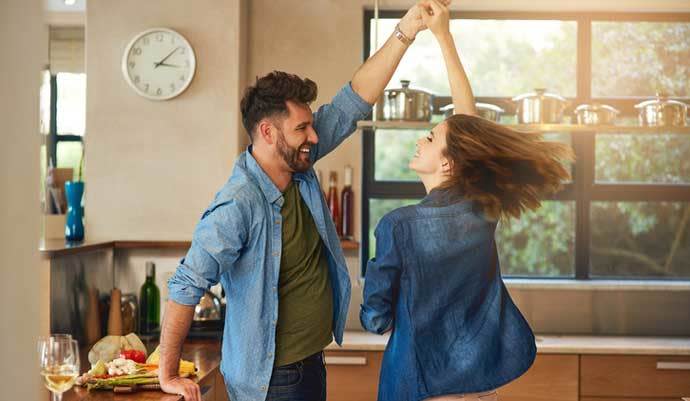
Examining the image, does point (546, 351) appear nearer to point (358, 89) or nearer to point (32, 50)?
point (358, 89)

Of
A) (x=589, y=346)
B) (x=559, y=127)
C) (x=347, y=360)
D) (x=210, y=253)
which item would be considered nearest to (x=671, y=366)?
(x=589, y=346)

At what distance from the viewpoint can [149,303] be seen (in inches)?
155

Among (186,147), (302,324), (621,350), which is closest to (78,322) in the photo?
(186,147)

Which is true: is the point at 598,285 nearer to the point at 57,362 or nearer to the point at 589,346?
the point at 589,346

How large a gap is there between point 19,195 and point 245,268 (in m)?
1.79

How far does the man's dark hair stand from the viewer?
2305mm

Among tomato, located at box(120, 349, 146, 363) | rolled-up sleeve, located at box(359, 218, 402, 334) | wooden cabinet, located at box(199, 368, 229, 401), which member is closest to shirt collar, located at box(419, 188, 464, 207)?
rolled-up sleeve, located at box(359, 218, 402, 334)

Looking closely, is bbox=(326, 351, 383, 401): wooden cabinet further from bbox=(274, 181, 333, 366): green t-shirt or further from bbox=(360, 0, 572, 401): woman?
bbox=(360, 0, 572, 401): woman

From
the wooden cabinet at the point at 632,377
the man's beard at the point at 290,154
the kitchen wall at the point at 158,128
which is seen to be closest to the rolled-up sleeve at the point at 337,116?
the man's beard at the point at 290,154

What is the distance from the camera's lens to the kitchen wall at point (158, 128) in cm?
407

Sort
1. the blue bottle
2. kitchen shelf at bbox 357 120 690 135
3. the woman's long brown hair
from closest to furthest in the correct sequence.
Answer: the woman's long brown hair
the blue bottle
kitchen shelf at bbox 357 120 690 135

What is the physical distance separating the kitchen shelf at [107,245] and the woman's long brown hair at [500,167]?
5.78 feet

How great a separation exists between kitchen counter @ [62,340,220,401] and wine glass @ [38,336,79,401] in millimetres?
294

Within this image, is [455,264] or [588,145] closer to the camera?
[455,264]
